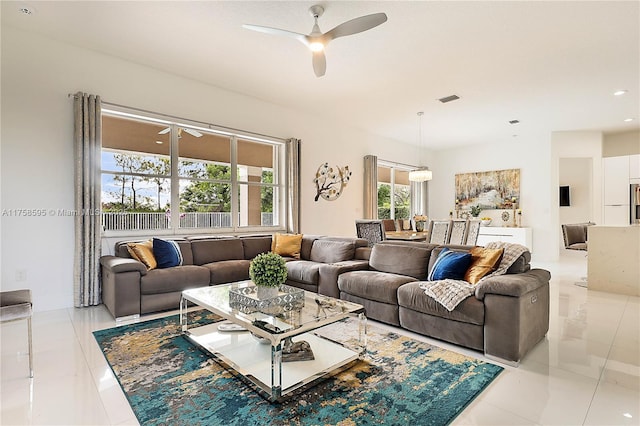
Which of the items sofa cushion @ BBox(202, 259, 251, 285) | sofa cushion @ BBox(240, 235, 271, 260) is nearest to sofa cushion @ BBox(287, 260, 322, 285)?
sofa cushion @ BBox(202, 259, 251, 285)

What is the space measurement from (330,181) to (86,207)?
4324mm

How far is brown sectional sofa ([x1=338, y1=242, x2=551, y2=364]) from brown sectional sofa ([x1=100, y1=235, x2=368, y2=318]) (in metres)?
0.54

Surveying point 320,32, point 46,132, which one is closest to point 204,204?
point 46,132

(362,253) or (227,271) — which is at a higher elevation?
(362,253)

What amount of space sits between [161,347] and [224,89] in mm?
3989

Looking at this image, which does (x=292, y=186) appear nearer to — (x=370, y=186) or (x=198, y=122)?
(x=198, y=122)

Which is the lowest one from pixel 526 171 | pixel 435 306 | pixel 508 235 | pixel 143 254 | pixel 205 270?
pixel 435 306

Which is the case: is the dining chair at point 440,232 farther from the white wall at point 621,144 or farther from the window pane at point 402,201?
the white wall at point 621,144

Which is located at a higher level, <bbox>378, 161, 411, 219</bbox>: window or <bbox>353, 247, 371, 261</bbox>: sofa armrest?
<bbox>378, 161, 411, 219</bbox>: window

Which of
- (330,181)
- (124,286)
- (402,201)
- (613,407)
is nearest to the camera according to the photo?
(613,407)

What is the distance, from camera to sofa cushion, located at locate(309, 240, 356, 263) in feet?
14.7

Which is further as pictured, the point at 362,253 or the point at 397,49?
the point at 362,253

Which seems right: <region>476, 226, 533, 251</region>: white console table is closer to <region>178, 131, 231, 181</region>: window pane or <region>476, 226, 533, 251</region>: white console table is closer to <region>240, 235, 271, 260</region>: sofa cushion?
<region>240, 235, 271, 260</region>: sofa cushion

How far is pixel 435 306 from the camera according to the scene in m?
2.77
